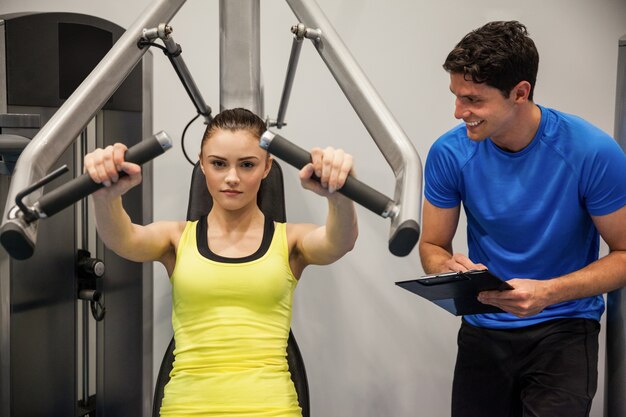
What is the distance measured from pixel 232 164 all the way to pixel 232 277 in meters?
0.27

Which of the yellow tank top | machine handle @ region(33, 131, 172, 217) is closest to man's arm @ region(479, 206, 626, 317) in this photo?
the yellow tank top

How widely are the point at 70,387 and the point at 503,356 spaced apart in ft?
4.06

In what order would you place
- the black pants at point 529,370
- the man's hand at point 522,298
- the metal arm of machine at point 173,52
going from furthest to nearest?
the black pants at point 529,370 → the man's hand at point 522,298 → the metal arm of machine at point 173,52

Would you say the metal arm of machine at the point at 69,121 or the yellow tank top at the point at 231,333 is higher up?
the metal arm of machine at the point at 69,121

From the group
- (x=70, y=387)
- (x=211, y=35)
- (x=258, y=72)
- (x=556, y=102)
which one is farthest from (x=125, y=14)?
(x=556, y=102)

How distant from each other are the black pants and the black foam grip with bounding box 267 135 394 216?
0.84 m

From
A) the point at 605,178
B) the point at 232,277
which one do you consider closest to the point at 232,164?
the point at 232,277

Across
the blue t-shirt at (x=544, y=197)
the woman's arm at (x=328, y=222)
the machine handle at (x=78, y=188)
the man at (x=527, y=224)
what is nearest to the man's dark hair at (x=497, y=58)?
the man at (x=527, y=224)

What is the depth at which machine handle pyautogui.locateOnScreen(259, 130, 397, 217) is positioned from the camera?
3.45 feet

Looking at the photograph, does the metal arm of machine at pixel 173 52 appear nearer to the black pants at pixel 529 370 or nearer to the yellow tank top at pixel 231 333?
the yellow tank top at pixel 231 333

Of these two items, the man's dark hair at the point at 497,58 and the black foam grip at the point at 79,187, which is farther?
the man's dark hair at the point at 497,58

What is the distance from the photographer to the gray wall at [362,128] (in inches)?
93.5

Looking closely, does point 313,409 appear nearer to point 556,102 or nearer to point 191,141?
point 191,141

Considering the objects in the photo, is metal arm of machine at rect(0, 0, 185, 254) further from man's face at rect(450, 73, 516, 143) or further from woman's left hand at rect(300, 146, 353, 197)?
man's face at rect(450, 73, 516, 143)
